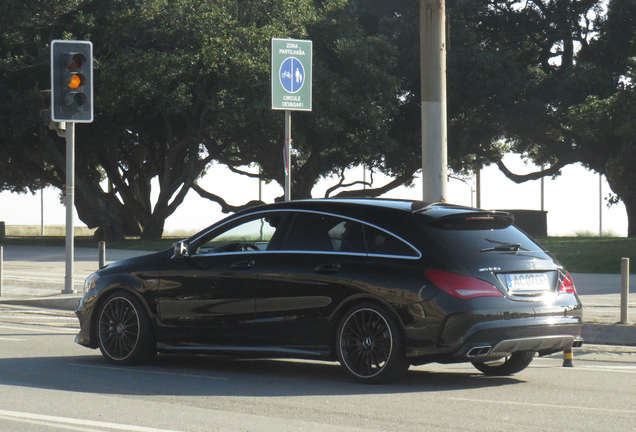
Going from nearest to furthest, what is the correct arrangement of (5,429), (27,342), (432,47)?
1. (5,429)
2. (27,342)
3. (432,47)

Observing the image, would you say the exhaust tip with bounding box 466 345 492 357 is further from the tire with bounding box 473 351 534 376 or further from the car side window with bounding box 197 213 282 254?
the car side window with bounding box 197 213 282 254

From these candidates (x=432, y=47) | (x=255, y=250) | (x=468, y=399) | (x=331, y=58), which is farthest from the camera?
(x=331, y=58)

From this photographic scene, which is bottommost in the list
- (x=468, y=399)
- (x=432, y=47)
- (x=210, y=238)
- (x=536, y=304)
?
(x=468, y=399)

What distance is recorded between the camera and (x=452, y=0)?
38.3m

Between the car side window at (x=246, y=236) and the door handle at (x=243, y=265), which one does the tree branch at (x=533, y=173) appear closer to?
the car side window at (x=246, y=236)

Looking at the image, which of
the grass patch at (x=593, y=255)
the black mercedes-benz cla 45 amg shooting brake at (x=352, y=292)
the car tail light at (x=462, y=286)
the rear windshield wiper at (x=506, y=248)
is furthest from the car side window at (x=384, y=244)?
the grass patch at (x=593, y=255)

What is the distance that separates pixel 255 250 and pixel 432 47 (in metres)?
5.67

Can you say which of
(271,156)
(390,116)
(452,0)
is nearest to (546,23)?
(452,0)

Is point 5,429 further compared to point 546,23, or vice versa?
point 546,23

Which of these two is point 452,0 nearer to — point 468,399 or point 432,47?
point 432,47

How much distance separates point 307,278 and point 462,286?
55.9 inches

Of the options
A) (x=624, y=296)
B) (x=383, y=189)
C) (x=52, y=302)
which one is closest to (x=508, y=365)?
(x=624, y=296)

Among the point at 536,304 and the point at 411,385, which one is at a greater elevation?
the point at 536,304

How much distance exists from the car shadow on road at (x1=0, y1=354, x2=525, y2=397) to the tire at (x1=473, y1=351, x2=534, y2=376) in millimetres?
93
